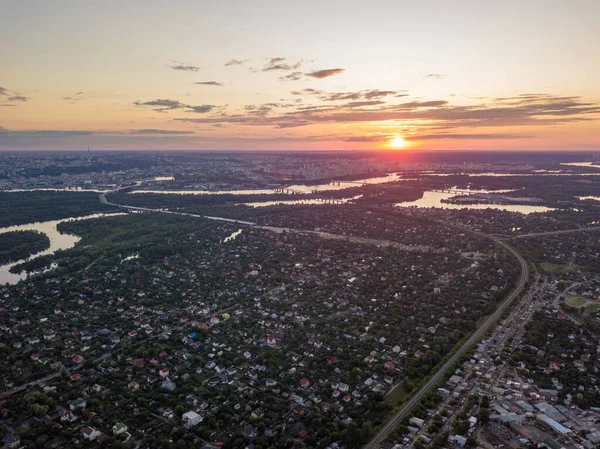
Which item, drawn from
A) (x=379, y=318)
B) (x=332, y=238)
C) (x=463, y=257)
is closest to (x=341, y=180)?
(x=332, y=238)

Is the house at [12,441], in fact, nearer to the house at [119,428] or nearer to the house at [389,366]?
the house at [119,428]

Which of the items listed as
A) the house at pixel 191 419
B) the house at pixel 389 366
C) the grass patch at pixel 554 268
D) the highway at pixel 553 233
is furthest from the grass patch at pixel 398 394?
the highway at pixel 553 233

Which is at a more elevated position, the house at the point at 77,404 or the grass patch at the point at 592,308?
the grass patch at the point at 592,308

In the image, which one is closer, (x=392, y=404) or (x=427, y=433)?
(x=427, y=433)

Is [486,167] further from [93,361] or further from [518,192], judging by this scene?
[93,361]

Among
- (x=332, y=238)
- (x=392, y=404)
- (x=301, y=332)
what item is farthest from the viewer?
(x=332, y=238)

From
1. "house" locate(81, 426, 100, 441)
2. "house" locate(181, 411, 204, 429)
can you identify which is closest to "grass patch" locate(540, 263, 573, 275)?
"house" locate(181, 411, 204, 429)

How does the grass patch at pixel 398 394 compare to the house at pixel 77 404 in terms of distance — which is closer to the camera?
the house at pixel 77 404

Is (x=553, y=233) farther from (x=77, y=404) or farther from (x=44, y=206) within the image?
(x=44, y=206)
